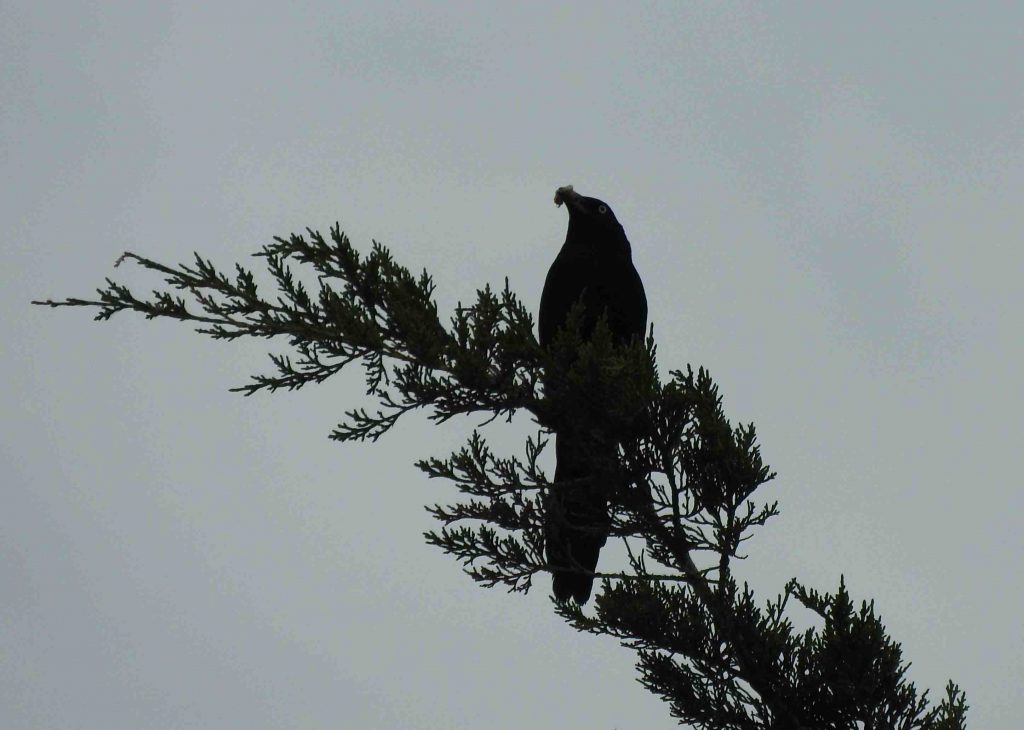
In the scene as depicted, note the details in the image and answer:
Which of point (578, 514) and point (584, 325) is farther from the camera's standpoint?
point (584, 325)

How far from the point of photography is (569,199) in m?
5.63

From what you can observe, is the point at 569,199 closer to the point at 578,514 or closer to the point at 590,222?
the point at 590,222

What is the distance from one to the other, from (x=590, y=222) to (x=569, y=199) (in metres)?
0.19

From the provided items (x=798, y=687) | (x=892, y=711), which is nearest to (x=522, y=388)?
(x=798, y=687)

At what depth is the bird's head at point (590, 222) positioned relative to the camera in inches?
217

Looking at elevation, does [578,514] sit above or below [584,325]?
below

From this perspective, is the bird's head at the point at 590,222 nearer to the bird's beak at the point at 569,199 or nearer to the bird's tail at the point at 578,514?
the bird's beak at the point at 569,199

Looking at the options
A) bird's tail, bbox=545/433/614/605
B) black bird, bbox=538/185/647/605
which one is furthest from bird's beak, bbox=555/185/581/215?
bird's tail, bbox=545/433/614/605

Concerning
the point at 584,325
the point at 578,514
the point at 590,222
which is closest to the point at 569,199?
the point at 590,222

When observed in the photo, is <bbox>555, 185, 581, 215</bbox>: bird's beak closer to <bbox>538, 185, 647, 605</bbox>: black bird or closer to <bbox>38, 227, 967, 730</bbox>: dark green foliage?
<bbox>538, 185, 647, 605</bbox>: black bird

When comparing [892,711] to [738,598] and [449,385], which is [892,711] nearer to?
[738,598]

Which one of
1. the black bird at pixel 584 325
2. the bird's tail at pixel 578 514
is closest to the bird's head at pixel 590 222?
the black bird at pixel 584 325

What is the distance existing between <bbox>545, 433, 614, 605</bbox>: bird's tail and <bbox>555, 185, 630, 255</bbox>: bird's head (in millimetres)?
1597

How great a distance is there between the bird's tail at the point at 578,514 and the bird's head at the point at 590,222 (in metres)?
1.60
